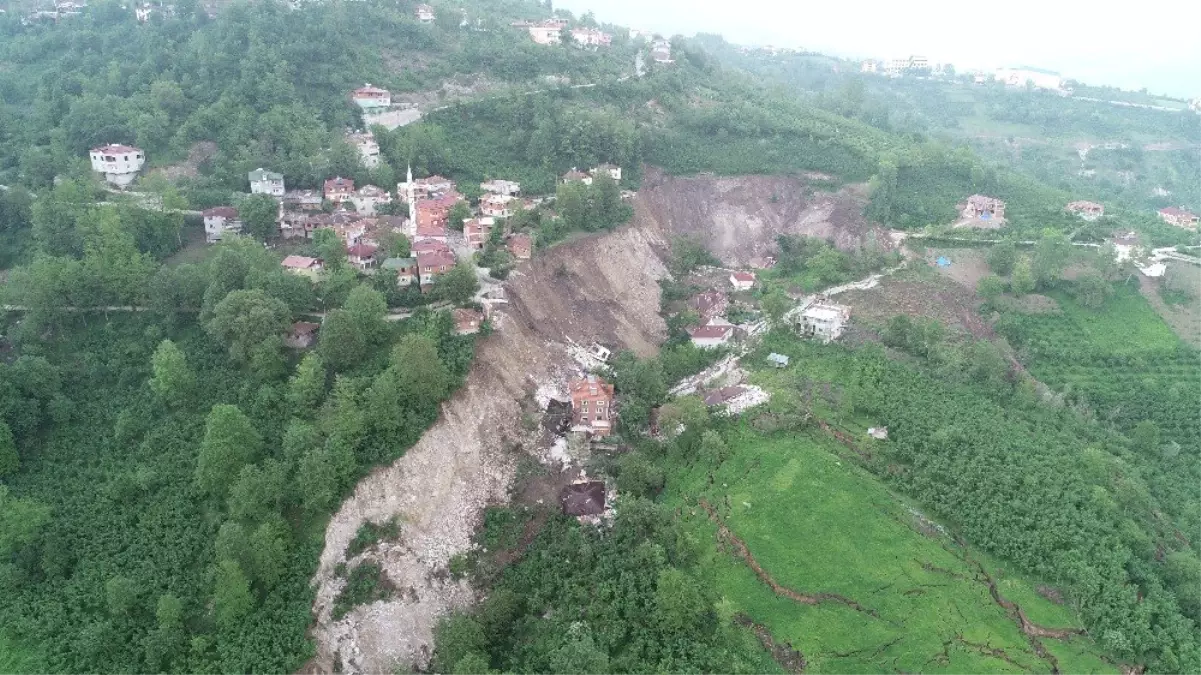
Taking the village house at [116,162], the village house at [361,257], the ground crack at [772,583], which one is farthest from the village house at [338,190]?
the ground crack at [772,583]

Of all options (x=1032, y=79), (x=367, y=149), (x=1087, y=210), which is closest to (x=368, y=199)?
(x=367, y=149)

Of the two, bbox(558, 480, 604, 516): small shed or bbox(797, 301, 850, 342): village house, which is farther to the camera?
bbox(797, 301, 850, 342): village house

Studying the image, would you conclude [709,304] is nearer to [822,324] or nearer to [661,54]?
[822,324]

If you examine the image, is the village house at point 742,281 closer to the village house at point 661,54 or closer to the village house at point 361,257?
the village house at point 361,257

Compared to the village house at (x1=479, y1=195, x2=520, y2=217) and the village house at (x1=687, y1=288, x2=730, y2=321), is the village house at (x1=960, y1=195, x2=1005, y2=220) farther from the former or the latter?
the village house at (x1=479, y1=195, x2=520, y2=217)

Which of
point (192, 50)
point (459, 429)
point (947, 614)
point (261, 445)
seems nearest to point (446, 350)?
point (459, 429)

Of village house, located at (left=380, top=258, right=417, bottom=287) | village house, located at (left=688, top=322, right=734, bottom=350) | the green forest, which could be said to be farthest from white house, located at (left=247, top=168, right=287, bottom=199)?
village house, located at (left=688, top=322, right=734, bottom=350)

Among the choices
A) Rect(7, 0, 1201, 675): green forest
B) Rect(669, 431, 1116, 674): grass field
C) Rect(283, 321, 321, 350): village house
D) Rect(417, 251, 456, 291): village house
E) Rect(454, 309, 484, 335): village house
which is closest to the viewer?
Rect(669, 431, 1116, 674): grass field
